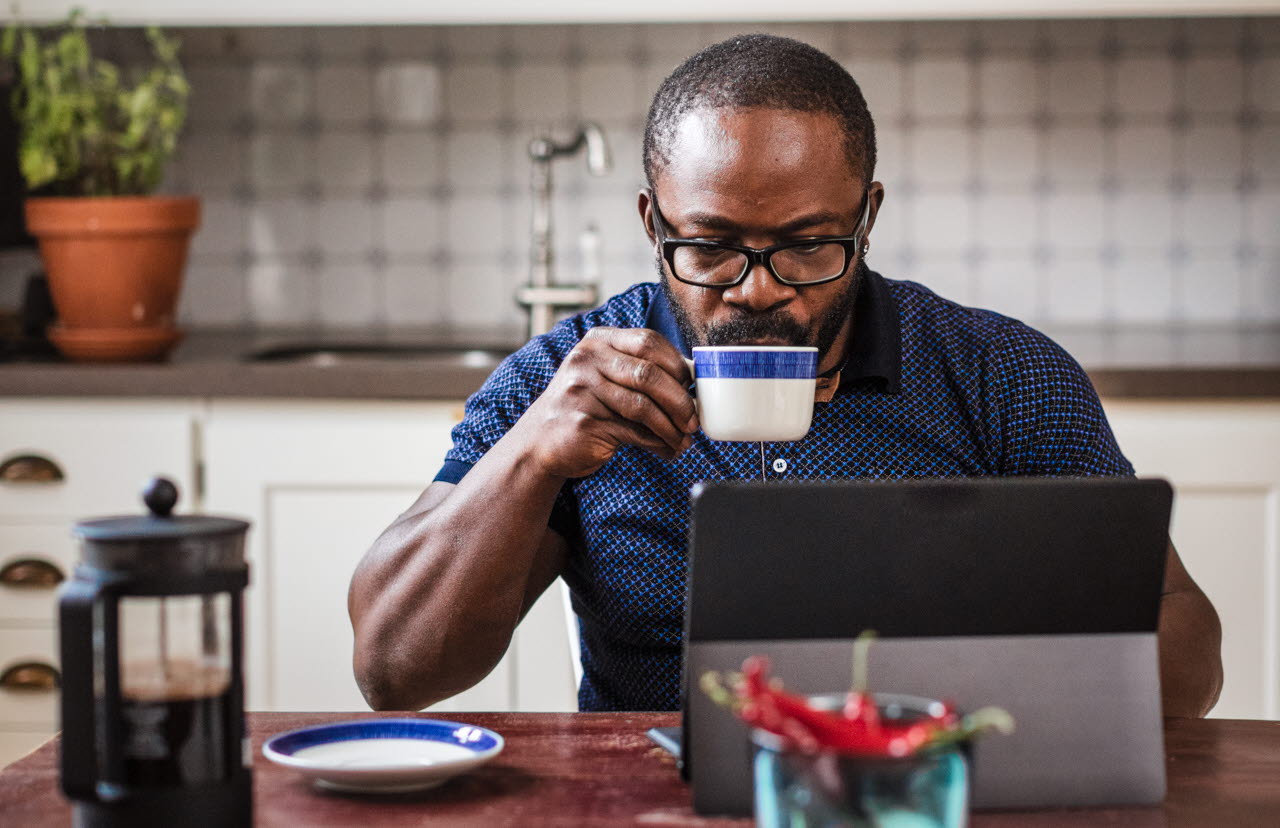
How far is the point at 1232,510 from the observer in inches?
85.8

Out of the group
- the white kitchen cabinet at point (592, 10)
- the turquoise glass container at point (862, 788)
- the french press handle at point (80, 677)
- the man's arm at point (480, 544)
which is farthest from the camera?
the white kitchen cabinet at point (592, 10)

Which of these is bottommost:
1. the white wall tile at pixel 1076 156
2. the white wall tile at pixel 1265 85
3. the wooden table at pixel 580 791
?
the wooden table at pixel 580 791

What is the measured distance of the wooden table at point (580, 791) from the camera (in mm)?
868

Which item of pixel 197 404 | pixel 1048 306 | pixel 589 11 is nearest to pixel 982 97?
pixel 1048 306

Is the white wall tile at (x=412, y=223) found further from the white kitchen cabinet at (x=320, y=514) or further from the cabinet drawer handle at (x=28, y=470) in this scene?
the cabinet drawer handle at (x=28, y=470)

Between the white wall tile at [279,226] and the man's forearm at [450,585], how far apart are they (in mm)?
1672

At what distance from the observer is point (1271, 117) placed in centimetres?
275

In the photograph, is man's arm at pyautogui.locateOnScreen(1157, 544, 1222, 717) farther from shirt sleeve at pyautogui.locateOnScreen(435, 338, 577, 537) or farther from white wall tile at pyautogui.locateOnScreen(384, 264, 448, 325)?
white wall tile at pyautogui.locateOnScreen(384, 264, 448, 325)

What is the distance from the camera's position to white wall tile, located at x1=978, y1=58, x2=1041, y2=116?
9.11ft

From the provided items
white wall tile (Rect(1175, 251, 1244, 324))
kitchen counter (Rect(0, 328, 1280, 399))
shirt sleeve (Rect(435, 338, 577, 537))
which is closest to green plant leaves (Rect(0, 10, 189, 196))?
kitchen counter (Rect(0, 328, 1280, 399))

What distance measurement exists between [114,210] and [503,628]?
1378 mm

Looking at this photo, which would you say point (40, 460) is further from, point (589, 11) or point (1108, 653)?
point (1108, 653)

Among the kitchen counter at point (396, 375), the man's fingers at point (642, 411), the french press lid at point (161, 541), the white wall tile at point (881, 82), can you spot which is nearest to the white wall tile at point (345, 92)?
the kitchen counter at point (396, 375)

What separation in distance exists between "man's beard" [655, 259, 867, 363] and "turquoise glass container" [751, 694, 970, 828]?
634 mm
